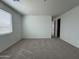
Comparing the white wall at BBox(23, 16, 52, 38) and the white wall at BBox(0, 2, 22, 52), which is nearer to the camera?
the white wall at BBox(0, 2, 22, 52)

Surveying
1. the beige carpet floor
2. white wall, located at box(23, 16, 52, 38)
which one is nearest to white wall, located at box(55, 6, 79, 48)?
the beige carpet floor

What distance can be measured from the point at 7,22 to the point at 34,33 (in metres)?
3.59

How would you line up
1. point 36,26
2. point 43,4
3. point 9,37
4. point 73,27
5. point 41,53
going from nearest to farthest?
point 41,53, point 43,4, point 9,37, point 73,27, point 36,26

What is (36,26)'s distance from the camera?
7930 mm

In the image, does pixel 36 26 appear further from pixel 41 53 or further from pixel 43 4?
pixel 41 53

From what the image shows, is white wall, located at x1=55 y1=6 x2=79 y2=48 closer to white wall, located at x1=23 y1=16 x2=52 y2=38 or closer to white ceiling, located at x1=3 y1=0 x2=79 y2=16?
white ceiling, located at x1=3 y1=0 x2=79 y2=16

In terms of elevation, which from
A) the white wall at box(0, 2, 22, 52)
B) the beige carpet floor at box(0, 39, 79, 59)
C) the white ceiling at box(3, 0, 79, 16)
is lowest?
the beige carpet floor at box(0, 39, 79, 59)

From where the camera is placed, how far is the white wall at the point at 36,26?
790 centimetres

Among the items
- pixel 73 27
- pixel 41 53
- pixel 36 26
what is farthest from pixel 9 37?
pixel 73 27

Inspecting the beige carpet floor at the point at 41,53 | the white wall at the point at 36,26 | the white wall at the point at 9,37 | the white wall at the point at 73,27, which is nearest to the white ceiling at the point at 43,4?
the white wall at the point at 9,37

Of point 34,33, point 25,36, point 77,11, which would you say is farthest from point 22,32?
point 77,11

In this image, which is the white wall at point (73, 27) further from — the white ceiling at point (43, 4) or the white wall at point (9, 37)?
the white wall at point (9, 37)

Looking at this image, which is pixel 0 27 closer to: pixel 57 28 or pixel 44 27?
pixel 44 27

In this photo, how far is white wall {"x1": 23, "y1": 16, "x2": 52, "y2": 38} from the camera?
25.9 feet
